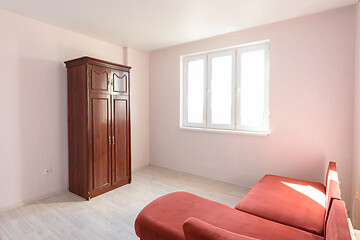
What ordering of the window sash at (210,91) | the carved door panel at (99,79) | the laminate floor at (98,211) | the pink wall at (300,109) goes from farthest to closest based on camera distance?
the window sash at (210,91) → the carved door panel at (99,79) → the pink wall at (300,109) → the laminate floor at (98,211)

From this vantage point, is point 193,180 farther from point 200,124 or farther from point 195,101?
point 195,101

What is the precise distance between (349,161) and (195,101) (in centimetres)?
254

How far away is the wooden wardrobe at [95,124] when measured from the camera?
2.86m

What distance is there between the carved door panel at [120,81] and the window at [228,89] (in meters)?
1.24

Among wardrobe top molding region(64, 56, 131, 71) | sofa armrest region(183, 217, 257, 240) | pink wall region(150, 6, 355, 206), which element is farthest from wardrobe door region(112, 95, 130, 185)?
sofa armrest region(183, 217, 257, 240)

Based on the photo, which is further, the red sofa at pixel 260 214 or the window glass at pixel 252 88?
the window glass at pixel 252 88

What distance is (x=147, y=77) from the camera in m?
4.54

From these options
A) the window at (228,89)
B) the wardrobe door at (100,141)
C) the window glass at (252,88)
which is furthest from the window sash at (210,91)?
the wardrobe door at (100,141)

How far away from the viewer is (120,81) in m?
3.29

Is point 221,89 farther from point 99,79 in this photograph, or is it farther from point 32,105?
point 32,105

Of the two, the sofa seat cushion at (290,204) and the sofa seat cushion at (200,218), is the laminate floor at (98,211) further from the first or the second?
the sofa seat cushion at (290,204)

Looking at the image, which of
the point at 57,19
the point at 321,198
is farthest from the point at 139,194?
the point at 57,19

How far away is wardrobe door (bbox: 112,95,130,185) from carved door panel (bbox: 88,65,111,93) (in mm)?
232

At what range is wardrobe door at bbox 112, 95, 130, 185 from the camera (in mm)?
3246
